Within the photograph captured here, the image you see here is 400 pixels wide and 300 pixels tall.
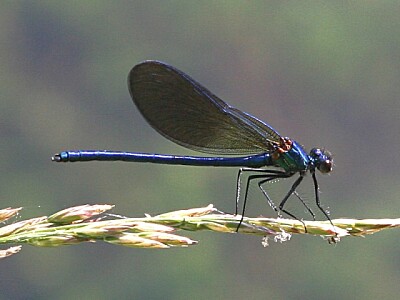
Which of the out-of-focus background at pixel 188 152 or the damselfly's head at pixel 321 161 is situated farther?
the out-of-focus background at pixel 188 152

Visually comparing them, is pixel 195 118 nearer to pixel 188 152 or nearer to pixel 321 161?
pixel 321 161

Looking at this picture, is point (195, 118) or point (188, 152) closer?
point (195, 118)

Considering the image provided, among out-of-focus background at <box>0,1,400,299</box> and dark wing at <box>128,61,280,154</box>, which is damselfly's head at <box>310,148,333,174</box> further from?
out-of-focus background at <box>0,1,400,299</box>

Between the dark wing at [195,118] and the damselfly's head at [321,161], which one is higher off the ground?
the dark wing at [195,118]

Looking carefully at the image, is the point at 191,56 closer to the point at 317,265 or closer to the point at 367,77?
the point at 367,77

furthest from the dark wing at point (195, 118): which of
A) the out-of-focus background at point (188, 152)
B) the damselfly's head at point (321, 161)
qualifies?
the out-of-focus background at point (188, 152)

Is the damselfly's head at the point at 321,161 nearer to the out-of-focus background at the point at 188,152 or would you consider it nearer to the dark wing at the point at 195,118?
the dark wing at the point at 195,118

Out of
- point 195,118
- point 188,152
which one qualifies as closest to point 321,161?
point 195,118

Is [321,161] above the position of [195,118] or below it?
below
